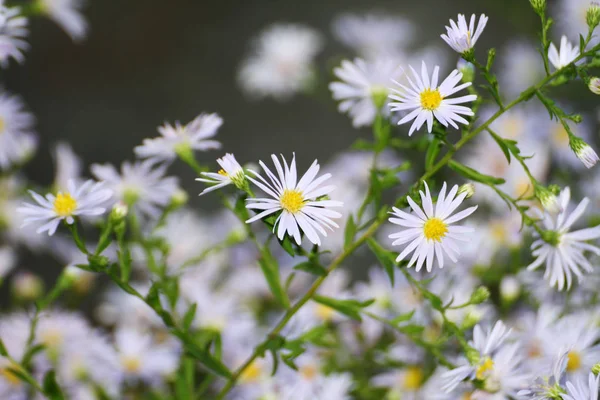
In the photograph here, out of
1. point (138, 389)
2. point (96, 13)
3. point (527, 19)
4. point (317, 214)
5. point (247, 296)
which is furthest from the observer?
point (96, 13)

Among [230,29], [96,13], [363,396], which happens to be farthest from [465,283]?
[96,13]

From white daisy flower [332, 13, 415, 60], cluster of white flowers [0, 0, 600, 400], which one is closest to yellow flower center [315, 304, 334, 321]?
cluster of white flowers [0, 0, 600, 400]

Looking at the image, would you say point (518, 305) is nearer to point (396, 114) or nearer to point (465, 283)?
point (465, 283)

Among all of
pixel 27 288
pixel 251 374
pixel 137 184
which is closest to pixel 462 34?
pixel 137 184

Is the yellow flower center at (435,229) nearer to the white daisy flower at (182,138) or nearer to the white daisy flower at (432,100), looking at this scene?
A: the white daisy flower at (432,100)

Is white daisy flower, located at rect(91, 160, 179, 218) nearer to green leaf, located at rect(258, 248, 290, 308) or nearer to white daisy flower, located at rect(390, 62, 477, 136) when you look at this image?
green leaf, located at rect(258, 248, 290, 308)

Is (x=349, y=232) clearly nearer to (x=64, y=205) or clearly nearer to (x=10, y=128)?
(x=64, y=205)

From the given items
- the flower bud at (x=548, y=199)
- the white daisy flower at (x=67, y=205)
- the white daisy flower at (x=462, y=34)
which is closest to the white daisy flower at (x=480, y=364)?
the flower bud at (x=548, y=199)
